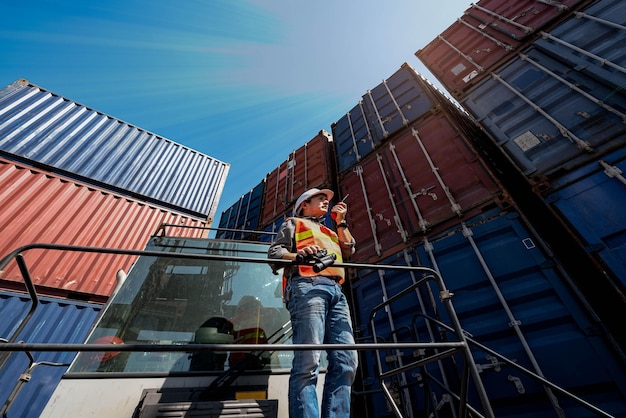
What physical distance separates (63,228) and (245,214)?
5.35 metres

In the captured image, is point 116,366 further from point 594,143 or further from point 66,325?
point 594,143

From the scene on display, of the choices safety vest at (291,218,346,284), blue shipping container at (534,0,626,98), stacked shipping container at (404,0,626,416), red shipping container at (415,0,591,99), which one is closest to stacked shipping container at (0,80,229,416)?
safety vest at (291,218,346,284)

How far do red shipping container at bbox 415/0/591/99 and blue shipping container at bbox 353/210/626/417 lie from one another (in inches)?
157

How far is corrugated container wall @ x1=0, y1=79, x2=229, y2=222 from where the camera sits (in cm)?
706

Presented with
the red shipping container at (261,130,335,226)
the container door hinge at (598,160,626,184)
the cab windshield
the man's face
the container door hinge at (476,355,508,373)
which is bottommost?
the container door hinge at (476,355,508,373)

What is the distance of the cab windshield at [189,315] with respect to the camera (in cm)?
238

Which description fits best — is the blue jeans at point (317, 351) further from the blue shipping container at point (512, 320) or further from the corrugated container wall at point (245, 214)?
the corrugated container wall at point (245, 214)

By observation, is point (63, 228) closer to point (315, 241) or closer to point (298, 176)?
point (298, 176)

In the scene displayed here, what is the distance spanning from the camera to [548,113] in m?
4.42

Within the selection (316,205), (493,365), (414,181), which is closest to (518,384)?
(493,365)

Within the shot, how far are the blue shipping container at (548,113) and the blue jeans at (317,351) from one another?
3876 millimetres

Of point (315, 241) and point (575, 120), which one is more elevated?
point (575, 120)

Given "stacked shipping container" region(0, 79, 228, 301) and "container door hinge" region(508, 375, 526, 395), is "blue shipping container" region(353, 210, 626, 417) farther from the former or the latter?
"stacked shipping container" region(0, 79, 228, 301)

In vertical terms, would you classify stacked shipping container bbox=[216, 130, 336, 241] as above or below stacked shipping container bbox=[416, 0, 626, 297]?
above
